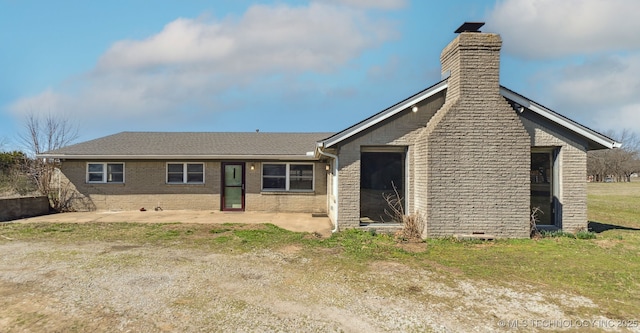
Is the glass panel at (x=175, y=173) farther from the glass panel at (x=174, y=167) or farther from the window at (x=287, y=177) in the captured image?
the window at (x=287, y=177)

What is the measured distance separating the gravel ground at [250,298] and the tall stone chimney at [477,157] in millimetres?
3090

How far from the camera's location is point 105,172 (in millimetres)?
14438

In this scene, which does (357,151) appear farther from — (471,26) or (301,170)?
(301,170)

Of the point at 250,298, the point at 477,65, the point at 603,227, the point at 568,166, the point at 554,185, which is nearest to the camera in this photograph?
the point at 250,298

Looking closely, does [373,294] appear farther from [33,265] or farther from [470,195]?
[33,265]

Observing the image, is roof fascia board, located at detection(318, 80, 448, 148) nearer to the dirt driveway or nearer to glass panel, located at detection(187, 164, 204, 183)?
the dirt driveway

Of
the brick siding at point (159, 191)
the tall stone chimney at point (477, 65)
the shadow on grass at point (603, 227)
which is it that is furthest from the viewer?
the brick siding at point (159, 191)

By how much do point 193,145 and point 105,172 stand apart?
3.73 meters

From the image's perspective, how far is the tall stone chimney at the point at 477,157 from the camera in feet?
28.8

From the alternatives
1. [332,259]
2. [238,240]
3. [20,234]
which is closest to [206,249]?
[238,240]

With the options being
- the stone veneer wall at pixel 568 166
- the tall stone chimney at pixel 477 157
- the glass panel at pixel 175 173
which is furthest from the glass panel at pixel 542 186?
the glass panel at pixel 175 173

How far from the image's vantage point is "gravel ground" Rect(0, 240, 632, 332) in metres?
4.03

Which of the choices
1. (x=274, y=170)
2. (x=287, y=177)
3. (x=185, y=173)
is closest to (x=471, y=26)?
(x=287, y=177)

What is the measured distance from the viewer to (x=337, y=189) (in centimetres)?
988
